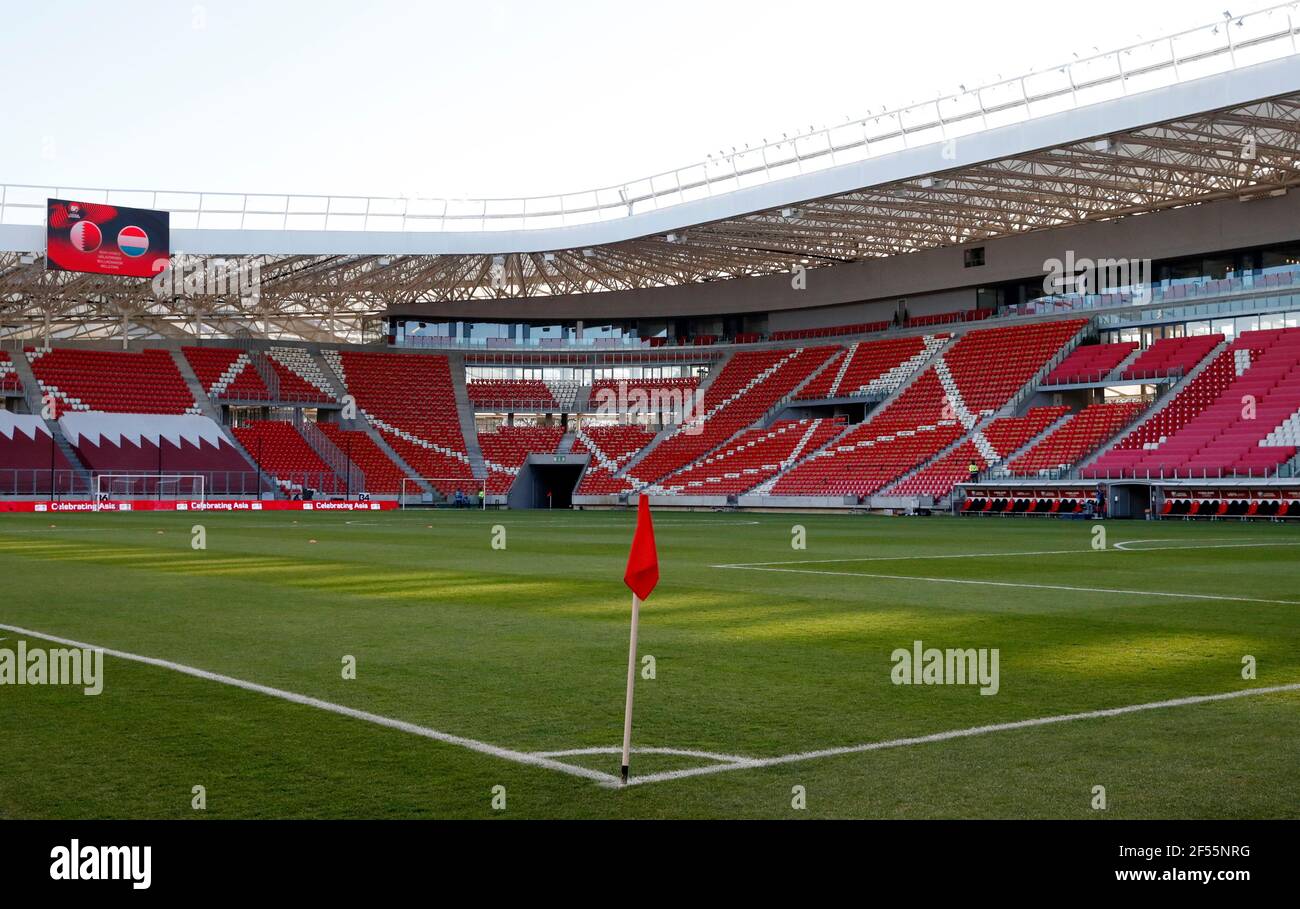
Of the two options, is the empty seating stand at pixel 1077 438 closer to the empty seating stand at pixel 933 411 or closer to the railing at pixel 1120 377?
the railing at pixel 1120 377

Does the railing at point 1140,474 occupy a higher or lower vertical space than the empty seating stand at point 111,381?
lower

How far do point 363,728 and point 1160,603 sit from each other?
11341 millimetres

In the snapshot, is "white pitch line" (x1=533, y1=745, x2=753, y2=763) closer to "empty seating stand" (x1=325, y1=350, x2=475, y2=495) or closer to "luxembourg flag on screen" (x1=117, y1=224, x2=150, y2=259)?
"luxembourg flag on screen" (x1=117, y1=224, x2=150, y2=259)

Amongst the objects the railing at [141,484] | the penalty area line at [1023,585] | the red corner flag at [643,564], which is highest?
the red corner flag at [643,564]

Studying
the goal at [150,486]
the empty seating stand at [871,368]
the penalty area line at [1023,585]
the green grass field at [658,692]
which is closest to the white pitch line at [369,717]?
the green grass field at [658,692]

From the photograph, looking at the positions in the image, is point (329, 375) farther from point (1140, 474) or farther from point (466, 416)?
point (1140, 474)

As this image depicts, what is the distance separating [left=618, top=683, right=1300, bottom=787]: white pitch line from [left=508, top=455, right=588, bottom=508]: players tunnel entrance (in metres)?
68.1

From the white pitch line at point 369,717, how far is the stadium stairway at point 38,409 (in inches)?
2221

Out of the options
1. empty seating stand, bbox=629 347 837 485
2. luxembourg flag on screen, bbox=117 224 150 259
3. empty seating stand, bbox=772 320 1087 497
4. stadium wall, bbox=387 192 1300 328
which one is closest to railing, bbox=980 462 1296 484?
empty seating stand, bbox=772 320 1087 497

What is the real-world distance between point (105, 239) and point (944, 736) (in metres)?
58.8

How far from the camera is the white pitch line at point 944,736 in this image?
6902mm

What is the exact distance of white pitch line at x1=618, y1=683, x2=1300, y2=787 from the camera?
22.6 feet
